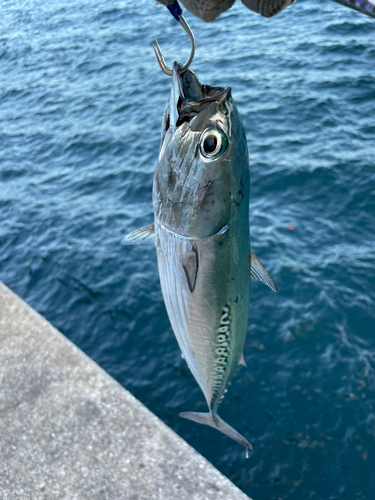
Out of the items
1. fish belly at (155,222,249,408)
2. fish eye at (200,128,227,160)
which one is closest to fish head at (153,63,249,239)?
fish eye at (200,128,227,160)

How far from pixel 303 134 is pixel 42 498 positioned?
743 cm

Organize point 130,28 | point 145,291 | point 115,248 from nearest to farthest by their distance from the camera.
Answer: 1. point 145,291
2. point 115,248
3. point 130,28

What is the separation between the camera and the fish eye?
178cm

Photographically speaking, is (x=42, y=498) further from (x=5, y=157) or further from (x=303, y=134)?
(x=5, y=157)

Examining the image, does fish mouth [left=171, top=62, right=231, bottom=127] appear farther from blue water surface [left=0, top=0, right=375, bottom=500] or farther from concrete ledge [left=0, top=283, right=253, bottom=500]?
blue water surface [left=0, top=0, right=375, bottom=500]

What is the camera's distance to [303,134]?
859 centimetres

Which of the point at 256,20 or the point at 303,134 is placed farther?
the point at 256,20

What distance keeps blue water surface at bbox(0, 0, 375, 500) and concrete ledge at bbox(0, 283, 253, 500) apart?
5.35 feet

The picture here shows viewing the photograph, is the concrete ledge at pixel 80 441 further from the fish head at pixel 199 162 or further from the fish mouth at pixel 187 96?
the fish mouth at pixel 187 96

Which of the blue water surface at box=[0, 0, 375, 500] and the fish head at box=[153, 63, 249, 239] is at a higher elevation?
the fish head at box=[153, 63, 249, 239]

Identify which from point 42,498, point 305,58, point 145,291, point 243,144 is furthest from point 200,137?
point 305,58

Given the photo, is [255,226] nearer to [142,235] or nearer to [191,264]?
[142,235]

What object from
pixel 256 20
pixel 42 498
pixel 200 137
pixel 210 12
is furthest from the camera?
pixel 256 20

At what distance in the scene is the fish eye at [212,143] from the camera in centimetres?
178
